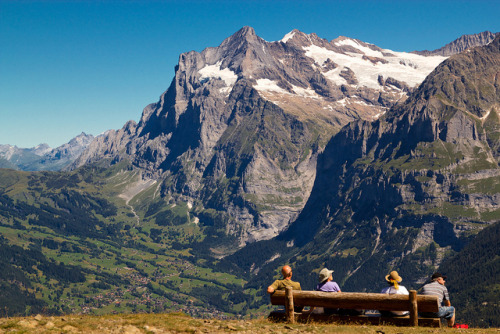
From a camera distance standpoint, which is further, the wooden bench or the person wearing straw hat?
the person wearing straw hat

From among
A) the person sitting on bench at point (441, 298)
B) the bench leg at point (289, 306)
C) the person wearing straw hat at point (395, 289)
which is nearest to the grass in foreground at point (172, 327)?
the bench leg at point (289, 306)

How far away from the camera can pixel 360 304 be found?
115ft

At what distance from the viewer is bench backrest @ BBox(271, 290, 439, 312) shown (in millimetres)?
34719

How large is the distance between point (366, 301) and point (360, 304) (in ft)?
1.85

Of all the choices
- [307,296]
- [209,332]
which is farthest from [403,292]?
[209,332]

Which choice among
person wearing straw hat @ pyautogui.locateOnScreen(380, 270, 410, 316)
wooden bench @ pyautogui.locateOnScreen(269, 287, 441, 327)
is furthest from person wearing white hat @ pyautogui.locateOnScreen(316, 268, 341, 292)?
person wearing straw hat @ pyautogui.locateOnScreen(380, 270, 410, 316)

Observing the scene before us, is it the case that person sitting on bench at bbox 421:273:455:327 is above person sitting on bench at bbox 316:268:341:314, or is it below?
below

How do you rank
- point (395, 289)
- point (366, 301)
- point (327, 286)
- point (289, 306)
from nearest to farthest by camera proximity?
point (366, 301), point (395, 289), point (289, 306), point (327, 286)

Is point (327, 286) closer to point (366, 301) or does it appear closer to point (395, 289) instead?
point (366, 301)

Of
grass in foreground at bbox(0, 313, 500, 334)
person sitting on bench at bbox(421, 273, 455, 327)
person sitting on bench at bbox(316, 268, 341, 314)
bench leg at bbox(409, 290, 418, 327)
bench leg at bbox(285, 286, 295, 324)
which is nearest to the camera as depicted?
grass in foreground at bbox(0, 313, 500, 334)

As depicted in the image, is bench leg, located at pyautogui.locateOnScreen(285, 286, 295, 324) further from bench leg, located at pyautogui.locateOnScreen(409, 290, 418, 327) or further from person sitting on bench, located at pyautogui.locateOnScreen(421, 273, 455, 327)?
person sitting on bench, located at pyautogui.locateOnScreen(421, 273, 455, 327)

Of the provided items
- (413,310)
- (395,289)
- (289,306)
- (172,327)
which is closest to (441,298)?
(413,310)

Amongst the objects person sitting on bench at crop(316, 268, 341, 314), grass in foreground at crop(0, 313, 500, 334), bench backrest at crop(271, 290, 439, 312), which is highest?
person sitting on bench at crop(316, 268, 341, 314)

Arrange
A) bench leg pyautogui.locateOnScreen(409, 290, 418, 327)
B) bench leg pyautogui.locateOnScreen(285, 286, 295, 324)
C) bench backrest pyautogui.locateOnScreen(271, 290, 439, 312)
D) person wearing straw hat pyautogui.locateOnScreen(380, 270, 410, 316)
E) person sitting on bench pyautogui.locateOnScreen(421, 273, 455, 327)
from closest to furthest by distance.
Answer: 1. bench leg pyautogui.locateOnScreen(409, 290, 418, 327)
2. bench backrest pyautogui.locateOnScreen(271, 290, 439, 312)
3. bench leg pyautogui.locateOnScreen(285, 286, 295, 324)
4. person wearing straw hat pyautogui.locateOnScreen(380, 270, 410, 316)
5. person sitting on bench pyautogui.locateOnScreen(421, 273, 455, 327)
